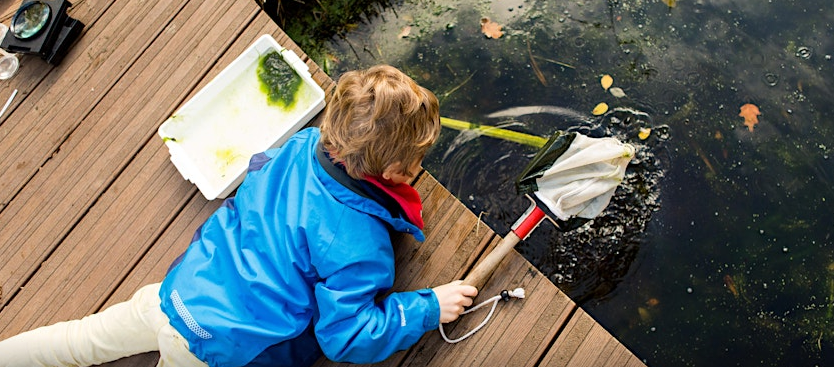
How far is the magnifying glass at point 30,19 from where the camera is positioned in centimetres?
246

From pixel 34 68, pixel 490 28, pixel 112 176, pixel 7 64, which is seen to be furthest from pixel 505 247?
pixel 7 64

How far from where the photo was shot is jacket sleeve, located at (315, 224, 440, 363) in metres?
1.70

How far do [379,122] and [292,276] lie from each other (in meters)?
0.55

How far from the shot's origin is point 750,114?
8.32 feet

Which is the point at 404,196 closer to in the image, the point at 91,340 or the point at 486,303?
the point at 486,303

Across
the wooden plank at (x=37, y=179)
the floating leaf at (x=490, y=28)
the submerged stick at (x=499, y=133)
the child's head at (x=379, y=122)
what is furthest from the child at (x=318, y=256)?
the floating leaf at (x=490, y=28)

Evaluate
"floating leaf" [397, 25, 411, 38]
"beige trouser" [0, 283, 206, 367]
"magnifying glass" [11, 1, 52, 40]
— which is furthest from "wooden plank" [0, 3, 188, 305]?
"floating leaf" [397, 25, 411, 38]

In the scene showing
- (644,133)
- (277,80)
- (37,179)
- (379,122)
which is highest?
(37,179)

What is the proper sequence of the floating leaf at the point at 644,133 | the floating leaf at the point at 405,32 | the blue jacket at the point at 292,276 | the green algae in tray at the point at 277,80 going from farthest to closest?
1. the floating leaf at the point at 405,32
2. the floating leaf at the point at 644,133
3. the green algae in tray at the point at 277,80
4. the blue jacket at the point at 292,276

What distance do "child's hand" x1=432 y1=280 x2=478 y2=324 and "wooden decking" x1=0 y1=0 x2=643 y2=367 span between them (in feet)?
0.30

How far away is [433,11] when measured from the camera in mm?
2953

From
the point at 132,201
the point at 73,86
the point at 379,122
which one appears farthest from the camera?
the point at 73,86

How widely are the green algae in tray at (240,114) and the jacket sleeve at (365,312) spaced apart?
0.73 metres

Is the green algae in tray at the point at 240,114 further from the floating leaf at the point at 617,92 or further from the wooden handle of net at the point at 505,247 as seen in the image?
the floating leaf at the point at 617,92
